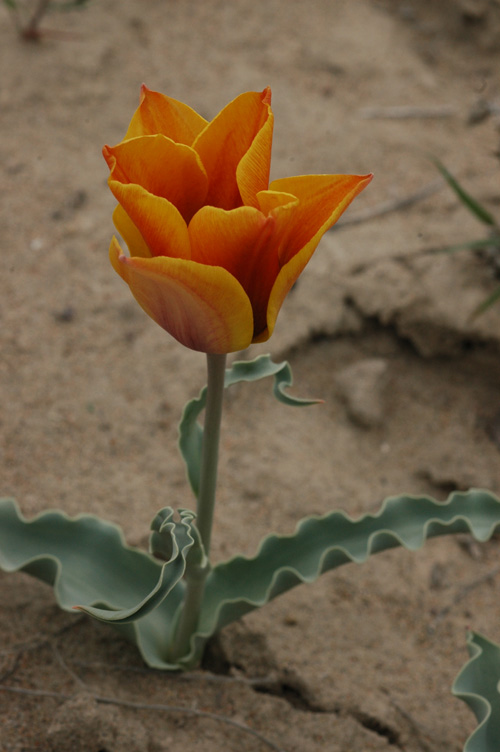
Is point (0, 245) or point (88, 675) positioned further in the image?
point (0, 245)

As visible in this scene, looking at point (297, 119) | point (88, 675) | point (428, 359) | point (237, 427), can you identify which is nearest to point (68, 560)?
point (88, 675)

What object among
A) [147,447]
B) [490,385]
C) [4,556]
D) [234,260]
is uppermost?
[234,260]

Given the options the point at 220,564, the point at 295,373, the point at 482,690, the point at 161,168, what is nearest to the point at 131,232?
the point at 161,168

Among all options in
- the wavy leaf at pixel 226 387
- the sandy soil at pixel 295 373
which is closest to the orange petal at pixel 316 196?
the wavy leaf at pixel 226 387

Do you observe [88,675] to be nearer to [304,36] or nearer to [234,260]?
[234,260]

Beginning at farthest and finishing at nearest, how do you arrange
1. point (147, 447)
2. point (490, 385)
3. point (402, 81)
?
1. point (402, 81)
2. point (490, 385)
3. point (147, 447)

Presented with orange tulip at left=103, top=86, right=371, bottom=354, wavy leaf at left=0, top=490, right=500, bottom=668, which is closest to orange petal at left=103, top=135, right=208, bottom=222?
orange tulip at left=103, top=86, right=371, bottom=354
